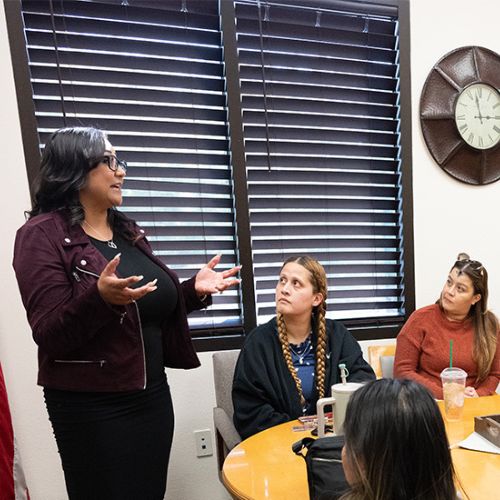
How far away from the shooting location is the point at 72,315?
40.0 inches

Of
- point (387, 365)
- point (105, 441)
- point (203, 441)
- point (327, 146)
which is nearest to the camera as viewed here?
point (105, 441)

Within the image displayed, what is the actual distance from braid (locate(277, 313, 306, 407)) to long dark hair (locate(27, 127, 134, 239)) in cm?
88

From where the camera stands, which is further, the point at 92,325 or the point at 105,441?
the point at 105,441

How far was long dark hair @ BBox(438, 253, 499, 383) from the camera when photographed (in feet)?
5.91

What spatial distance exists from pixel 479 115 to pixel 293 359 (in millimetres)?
1945

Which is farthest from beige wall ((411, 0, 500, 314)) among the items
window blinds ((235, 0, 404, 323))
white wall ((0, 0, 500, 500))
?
window blinds ((235, 0, 404, 323))

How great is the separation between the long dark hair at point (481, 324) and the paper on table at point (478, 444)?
82 centimetres

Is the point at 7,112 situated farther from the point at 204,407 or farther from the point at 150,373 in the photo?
the point at 204,407

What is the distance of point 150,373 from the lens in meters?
1.27

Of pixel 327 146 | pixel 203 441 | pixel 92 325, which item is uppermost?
pixel 327 146

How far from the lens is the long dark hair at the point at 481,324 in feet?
5.91

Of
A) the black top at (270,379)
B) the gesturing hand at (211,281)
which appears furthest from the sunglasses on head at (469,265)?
the gesturing hand at (211,281)

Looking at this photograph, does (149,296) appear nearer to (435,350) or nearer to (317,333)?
(317,333)

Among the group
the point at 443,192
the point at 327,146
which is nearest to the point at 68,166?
the point at 327,146
